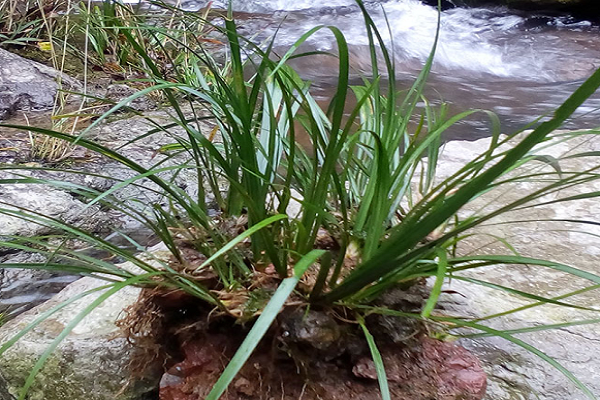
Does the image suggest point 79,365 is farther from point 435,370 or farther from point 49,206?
point 49,206

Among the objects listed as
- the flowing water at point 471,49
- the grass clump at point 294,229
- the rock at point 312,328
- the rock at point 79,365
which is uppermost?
the grass clump at point 294,229

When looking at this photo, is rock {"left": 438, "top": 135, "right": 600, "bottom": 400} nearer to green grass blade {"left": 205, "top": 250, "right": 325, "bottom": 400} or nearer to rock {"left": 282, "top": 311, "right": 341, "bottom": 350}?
rock {"left": 282, "top": 311, "right": 341, "bottom": 350}

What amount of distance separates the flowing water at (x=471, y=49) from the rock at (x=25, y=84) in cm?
149

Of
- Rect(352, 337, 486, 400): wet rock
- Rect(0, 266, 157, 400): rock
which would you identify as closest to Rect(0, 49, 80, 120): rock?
Rect(0, 266, 157, 400): rock

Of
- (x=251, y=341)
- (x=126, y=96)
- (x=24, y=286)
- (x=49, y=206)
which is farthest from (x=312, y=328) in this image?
(x=126, y=96)

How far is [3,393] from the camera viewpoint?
126 cm

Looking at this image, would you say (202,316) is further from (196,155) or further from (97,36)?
(97,36)

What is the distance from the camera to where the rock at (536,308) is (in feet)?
3.48

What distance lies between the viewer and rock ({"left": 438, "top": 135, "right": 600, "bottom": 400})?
3.48 feet

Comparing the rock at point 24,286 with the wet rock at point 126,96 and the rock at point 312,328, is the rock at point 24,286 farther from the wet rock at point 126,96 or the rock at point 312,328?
the wet rock at point 126,96

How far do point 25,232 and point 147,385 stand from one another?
1.15m

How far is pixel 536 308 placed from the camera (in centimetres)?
130

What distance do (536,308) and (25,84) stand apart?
3.36 metres

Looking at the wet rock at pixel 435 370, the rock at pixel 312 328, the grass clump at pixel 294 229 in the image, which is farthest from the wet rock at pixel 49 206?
the wet rock at pixel 435 370
